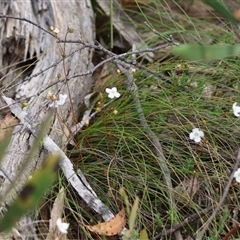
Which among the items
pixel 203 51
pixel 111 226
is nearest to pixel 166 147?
pixel 111 226

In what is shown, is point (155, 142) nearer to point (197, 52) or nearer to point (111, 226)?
point (111, 226)

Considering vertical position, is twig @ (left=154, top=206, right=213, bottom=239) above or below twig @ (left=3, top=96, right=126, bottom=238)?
below

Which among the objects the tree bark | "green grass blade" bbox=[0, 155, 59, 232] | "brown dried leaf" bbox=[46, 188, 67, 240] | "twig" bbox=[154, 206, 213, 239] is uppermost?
Result: "green grass blade" bbox=[0, 155, 59, 232]

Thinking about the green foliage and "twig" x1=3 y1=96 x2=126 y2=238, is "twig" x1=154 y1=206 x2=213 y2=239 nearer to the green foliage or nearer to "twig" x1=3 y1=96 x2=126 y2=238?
"twig" x1=3 y1=96 x2=126 y2=238

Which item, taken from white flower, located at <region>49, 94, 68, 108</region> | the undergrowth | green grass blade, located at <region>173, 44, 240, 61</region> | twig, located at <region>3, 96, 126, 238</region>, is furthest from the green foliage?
white flower, located at <region>49, 94, 68, 108</region>

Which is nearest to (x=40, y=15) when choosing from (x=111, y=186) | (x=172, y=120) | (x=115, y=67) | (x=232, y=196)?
(x=115, y=67)

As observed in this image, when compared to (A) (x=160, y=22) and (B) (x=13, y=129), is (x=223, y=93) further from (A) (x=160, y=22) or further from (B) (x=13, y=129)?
(B) (x=13, y=129)
